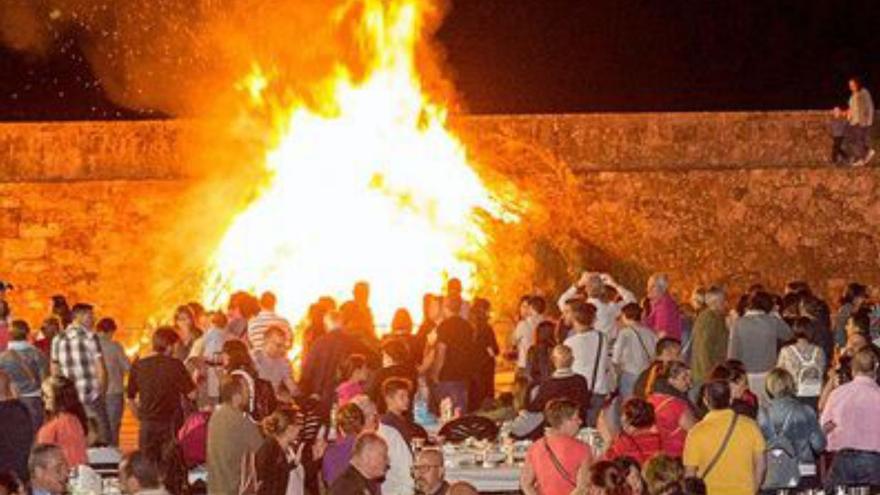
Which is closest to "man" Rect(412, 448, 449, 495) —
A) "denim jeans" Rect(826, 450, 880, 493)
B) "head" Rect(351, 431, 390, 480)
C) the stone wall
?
"head" Rect(351, 431, 390, 480)

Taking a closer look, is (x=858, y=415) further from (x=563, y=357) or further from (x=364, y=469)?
(x=364, y=469)

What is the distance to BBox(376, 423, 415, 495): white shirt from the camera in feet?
46.4

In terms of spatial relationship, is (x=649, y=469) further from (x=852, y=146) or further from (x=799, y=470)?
(x=852, y=146)

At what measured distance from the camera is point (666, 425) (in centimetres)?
1441

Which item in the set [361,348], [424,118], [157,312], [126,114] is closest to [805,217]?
[424,118]

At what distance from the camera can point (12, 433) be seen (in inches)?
578

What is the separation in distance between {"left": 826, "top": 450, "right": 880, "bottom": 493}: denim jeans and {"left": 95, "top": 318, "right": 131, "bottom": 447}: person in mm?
6778

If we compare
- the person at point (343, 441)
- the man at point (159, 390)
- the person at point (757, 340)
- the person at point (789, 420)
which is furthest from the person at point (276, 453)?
the person at point (757, 340)

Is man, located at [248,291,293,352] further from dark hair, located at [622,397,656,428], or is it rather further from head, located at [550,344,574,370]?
dark hair, located at [622,397,656,428]

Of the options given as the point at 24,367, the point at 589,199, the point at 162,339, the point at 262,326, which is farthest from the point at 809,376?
the point at 589,199

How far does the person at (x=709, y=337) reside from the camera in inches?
773

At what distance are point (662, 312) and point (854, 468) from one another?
20.2 ft

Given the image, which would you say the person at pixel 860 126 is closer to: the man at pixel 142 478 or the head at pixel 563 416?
the head at pixel 563 416

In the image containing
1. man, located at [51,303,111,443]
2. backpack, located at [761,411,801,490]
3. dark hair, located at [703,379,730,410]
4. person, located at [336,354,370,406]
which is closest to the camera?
dark hair, located at [703,379,730,410]
